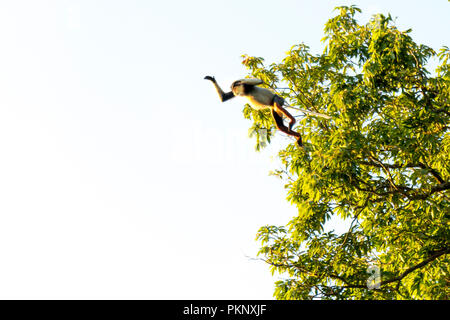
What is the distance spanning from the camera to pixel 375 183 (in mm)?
12977

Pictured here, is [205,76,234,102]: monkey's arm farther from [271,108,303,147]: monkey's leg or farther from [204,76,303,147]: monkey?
[271,108,303,147]: monkey's leg

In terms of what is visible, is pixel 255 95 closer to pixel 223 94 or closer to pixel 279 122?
pixel 223 94

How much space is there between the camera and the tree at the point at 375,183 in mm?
12094

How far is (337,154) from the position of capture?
1142 cm

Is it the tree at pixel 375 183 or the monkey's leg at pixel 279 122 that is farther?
the tree at pixel 375 183

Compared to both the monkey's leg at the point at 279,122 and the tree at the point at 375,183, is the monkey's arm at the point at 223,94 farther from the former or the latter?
the tree at the point at 375,183

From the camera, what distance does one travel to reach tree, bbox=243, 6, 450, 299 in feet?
39.7

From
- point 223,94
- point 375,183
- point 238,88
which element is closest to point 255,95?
point 238,88

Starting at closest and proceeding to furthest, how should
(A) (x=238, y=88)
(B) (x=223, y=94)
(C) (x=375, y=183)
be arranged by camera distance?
(A) (x=238, y=88) < (B) (x=223, y=94) < (C) (x=375, y=183)

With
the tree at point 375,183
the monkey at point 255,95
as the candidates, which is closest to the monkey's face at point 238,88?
the monkey at point 255,95
